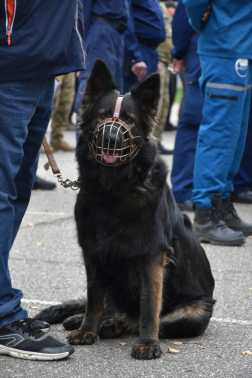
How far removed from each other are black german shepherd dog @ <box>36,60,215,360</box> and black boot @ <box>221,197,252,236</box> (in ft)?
7.36

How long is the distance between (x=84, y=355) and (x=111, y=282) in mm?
435

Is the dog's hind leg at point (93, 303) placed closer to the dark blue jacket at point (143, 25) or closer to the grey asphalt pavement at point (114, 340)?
the grey asphalt pavement at point (114, 340)

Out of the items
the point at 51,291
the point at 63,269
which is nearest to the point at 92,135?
the point at 51,291

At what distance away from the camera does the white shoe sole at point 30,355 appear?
2744 millimetres

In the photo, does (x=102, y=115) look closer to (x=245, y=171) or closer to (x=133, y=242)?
(x=133, y=242)

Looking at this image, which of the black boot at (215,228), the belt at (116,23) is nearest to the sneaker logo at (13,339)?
the black boot at (215,228)

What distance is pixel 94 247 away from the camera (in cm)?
305

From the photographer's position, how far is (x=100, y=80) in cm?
320

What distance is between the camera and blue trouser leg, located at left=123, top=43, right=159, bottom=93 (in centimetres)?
709

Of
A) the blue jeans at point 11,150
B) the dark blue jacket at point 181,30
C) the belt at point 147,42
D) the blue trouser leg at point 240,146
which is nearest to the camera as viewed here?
the blue jeans at point 11,150

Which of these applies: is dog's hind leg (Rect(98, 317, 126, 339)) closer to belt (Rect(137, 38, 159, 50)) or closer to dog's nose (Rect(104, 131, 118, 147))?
dog's nose (Rect(104, 131, 118, 147))

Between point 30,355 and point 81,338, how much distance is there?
1.24 feet

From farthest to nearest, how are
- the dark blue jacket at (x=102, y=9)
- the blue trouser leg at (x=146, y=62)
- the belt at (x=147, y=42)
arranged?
the belt at (x=147, y=42)
the blue trouser leg at (x=146, y=62)
the dark blue jacket at (x=102, y=9)

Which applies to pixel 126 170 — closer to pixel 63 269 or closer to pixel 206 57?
pixel 63 269
